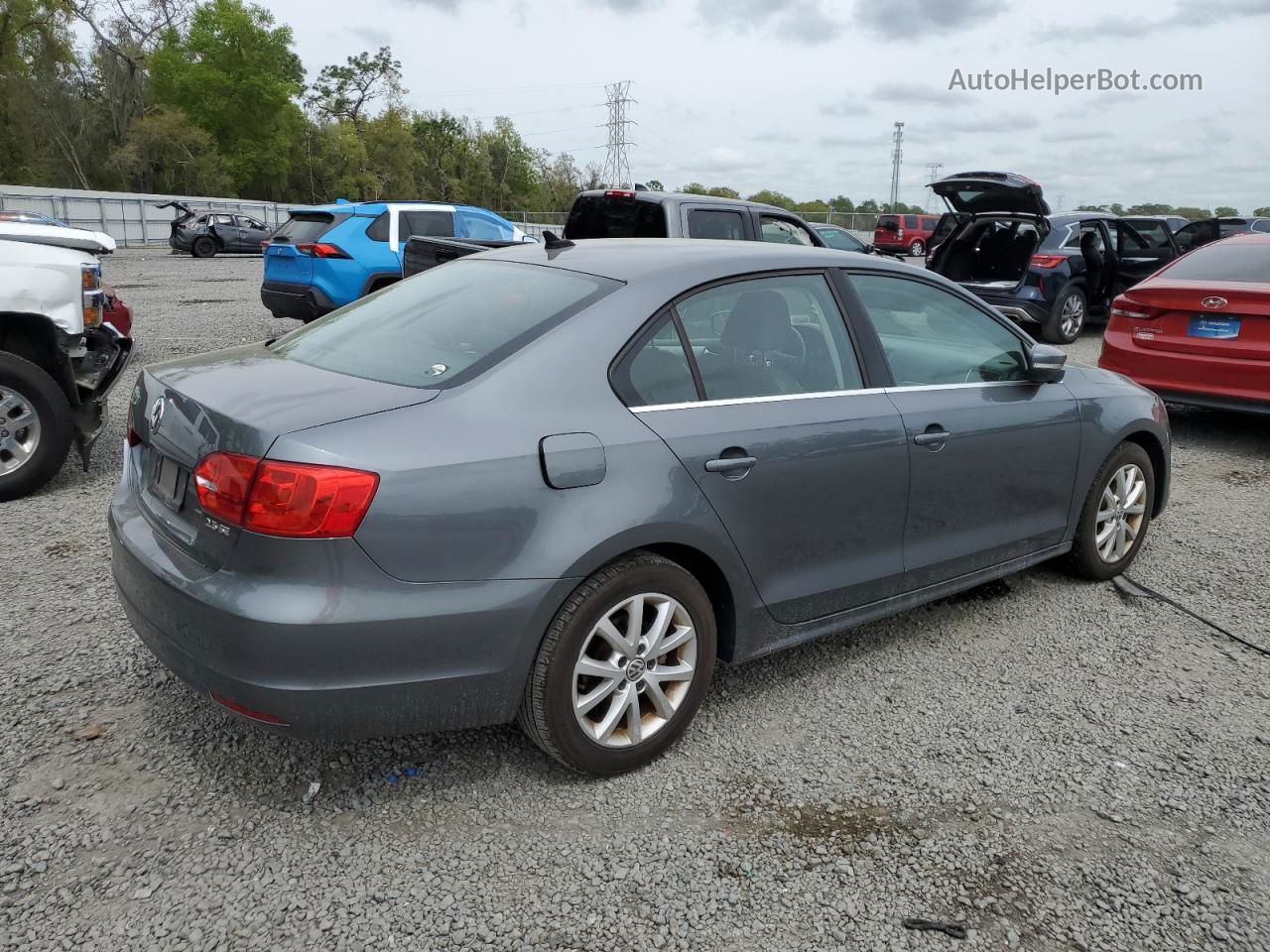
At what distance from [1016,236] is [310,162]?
68.1m

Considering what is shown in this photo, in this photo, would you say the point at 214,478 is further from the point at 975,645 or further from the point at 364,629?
the point at 975,645

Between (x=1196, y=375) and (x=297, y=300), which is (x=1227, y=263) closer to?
(x=1196, y=375)

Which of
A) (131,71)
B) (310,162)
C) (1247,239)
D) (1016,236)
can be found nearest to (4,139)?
(131,71)

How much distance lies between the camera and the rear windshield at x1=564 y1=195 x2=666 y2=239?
871cm

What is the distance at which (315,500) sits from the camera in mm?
2408

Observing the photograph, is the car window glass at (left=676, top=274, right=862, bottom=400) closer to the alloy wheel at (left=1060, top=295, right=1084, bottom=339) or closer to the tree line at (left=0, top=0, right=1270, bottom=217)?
the alloy wheel at (left=1060, top=295, right=1084, bottom=339)

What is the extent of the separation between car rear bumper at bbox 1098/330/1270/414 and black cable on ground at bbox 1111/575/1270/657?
3.06m

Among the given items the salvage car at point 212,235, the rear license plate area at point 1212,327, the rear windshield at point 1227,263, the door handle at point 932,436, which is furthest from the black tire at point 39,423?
the salvage car at point 212,235

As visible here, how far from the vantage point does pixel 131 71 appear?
64.1 m

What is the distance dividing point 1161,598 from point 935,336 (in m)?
1.77

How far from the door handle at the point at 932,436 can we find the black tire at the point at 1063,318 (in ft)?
32.5

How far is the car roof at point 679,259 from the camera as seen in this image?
323cm

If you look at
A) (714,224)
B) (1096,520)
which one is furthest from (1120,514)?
(714,224)

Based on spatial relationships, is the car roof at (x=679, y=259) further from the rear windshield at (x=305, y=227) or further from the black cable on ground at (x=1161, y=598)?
the rear windshield at (x=305, y=227)
